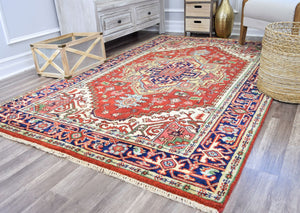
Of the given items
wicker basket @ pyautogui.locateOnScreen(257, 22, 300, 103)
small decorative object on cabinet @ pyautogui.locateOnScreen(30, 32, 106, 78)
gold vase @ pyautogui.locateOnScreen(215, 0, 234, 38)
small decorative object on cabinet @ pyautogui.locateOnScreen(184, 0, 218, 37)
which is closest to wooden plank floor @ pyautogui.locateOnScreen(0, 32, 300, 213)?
wicker basket @ pyautogui.locateOnScreen(257, 22, 300, 103)

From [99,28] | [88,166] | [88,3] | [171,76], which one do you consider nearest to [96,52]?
[99,28]

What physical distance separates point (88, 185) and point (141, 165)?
0.26 metres

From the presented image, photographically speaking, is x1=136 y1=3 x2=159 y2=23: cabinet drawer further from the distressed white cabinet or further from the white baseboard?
the white baseboard

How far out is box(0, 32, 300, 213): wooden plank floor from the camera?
107 cm

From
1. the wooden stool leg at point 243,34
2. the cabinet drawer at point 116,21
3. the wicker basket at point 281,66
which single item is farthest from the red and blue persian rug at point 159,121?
the cabinet drawer at point 116,21

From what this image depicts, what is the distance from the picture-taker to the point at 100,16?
279 centimetres

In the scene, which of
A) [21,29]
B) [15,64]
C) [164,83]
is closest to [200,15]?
[164,83]

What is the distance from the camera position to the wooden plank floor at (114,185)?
3.50 feet

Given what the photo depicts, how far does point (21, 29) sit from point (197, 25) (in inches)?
83.1

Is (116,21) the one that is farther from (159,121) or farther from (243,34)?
(159,121)

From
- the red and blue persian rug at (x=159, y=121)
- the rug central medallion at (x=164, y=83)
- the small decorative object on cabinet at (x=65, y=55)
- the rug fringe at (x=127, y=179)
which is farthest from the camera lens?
the small decorative object on cabinet at (x=65, y=55)

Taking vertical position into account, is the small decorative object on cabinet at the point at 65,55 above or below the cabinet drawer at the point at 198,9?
below

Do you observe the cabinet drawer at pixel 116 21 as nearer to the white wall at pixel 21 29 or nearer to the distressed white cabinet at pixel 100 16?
the distressed white cabinet at pixel 100 16

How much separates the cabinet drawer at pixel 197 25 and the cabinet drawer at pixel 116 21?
79cm
